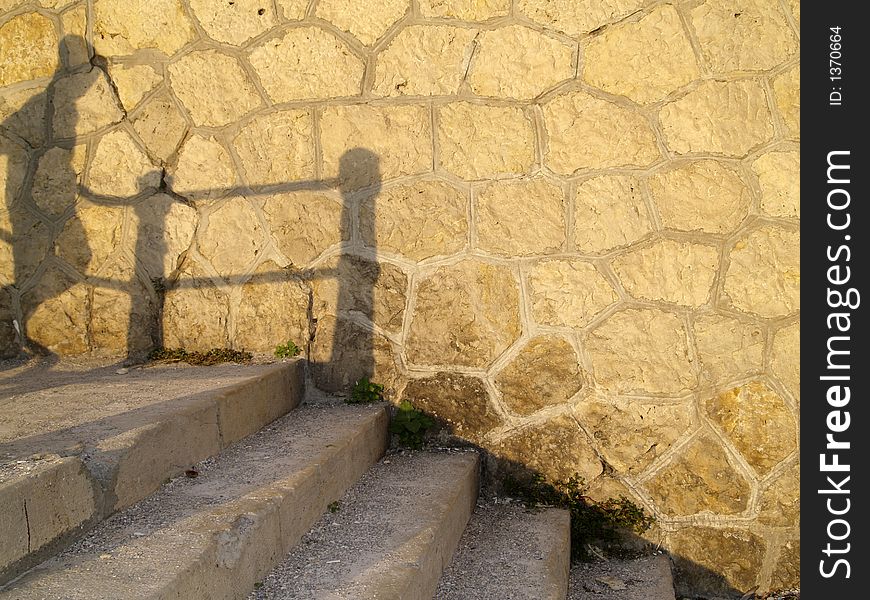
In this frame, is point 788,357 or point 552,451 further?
point 552,451

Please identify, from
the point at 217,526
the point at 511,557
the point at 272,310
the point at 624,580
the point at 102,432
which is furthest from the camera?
the point at 272,310

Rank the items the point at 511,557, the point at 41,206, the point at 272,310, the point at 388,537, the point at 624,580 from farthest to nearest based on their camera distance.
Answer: the point at 41,206 → the point at 272,310 → the point at 624,580 → the point at 511,557 → the point at 388,537

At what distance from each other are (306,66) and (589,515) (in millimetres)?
2403

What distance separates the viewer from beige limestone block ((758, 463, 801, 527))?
365cm

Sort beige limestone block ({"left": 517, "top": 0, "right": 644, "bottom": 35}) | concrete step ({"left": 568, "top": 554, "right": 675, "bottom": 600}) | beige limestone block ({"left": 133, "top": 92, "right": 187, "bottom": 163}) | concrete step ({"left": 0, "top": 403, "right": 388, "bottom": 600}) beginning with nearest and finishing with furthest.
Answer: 1. concrete step ({"left": 0, "top": 403, "right": 388, "bottom": 600})
2. concrete step ({"left": 568, "top": 554, "right": 675, "bottom": 600})
3. beige limestone block ({"left": 517, "top": 0, "right": 644, "bottom": 35})
4. beige limestone block ({"left": 133, "top": 92, "right": 187, "bottom": 163})

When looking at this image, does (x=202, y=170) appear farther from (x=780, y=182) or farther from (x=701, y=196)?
(x=780, y=182)

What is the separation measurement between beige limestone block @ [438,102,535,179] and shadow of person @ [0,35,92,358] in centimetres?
176

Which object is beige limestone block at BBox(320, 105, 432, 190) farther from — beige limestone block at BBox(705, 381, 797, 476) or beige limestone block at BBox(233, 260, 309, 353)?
beige limestone block at BBox(705, 381, 797, 476)

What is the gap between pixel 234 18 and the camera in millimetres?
3963

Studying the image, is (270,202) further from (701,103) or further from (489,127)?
→ (701,103)

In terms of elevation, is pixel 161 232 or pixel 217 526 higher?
pixel 161 232

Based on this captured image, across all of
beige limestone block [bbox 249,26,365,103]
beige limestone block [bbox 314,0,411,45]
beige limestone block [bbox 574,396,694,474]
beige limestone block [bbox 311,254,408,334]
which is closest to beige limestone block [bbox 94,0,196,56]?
beige limestone block [bbox 249,26,365,103]

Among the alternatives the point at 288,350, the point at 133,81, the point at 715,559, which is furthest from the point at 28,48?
the point at 715,559
